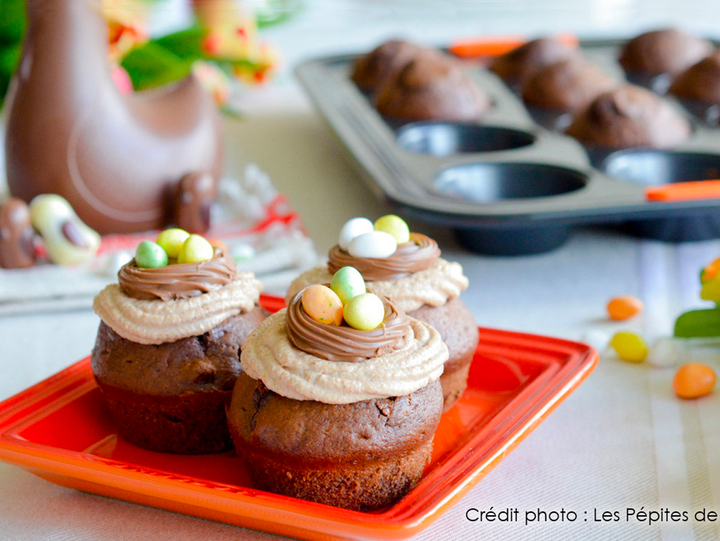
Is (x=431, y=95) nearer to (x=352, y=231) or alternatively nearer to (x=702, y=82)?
(x=702, y=82)

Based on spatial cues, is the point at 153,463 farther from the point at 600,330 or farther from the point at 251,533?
the point at 600,330

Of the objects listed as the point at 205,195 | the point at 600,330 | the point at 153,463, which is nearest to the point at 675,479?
the point at 600,330

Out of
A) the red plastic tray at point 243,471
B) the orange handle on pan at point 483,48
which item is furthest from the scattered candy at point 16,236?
the orange handle on pan at point 483,48

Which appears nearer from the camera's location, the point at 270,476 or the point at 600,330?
the point at 270,476

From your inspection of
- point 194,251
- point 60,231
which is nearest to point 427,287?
point 194,251

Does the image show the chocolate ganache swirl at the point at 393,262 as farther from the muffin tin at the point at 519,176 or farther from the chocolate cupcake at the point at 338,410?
the muffin tin at the point at 519,176
